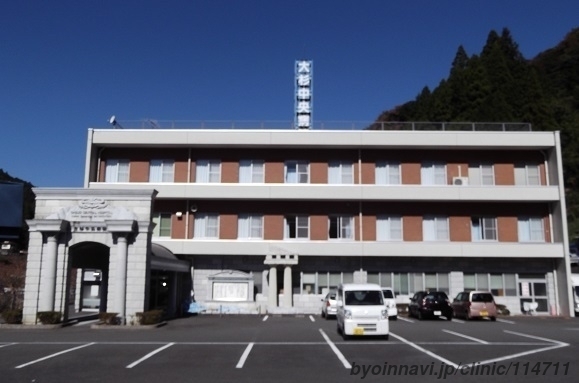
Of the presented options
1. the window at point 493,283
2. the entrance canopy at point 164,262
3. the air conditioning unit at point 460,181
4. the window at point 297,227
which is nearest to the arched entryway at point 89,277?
the entrance canopy at point 164,262

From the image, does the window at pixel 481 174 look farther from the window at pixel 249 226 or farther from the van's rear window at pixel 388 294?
the window at pixel 249 226

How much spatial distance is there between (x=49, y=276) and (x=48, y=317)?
69.3 inches

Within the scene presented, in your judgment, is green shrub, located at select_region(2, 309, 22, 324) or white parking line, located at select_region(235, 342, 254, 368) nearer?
white parking line, located at select_region(235, 342, 254, 368)

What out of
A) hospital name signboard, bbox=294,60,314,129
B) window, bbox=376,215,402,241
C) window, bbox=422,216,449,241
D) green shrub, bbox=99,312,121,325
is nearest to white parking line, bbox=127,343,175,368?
green shrub, bbox=99,312,121,325

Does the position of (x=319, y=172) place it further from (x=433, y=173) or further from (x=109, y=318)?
(x=109, y=318)

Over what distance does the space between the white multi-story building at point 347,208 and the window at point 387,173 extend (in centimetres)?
6

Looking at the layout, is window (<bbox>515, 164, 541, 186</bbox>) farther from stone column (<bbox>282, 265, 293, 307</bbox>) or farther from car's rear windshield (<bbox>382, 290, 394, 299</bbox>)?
stone column (<bbox>282, 265, 293, 307</bbox>)

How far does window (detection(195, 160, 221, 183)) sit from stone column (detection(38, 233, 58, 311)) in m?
12.7

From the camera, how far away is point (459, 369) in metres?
11.5

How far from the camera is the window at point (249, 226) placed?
3397 centimetres

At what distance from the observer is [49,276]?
22516 mm

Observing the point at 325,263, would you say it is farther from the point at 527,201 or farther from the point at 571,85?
the point at 571,85

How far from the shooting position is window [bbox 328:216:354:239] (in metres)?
34.0

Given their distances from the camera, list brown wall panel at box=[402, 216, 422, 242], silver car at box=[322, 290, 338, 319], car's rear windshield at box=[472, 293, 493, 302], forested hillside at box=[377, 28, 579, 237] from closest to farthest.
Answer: car's rear windshield at box=[472, 293, 493, 302], silver car at box=[322, 290, 338, 319], brown wall panel at box=[402, 216, 422, 242], forested hillside at box=[377, 28, 579, 237]
